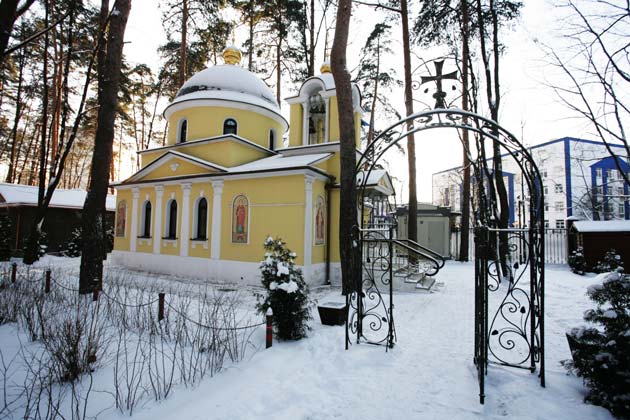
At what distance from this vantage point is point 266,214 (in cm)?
1091

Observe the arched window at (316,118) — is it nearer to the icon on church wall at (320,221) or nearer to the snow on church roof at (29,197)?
the icon on church wall at (320,221)

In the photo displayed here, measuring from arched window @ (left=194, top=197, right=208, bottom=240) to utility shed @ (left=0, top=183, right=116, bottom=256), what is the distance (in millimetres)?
10813

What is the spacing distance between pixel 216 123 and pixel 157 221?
16.3 feet

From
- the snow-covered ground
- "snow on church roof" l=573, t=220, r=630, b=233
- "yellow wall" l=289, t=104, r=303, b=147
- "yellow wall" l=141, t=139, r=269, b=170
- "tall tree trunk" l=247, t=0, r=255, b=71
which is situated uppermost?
"tall tree trunk" l=247, t=0, r=255, b=71

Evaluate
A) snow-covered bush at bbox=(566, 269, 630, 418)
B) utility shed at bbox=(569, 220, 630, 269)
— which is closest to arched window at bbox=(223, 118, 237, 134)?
snow-covered bush at bbox=(566, 269, 630, 418)

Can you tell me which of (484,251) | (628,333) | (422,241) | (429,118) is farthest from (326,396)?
(422,241)

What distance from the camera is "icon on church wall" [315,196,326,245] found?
1077 cm

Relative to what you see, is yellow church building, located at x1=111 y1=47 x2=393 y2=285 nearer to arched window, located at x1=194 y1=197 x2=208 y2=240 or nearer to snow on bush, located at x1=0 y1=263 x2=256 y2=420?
arched window, located at x1=194 y1=197 x2=208 y2=240

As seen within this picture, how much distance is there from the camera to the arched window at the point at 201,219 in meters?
12.3

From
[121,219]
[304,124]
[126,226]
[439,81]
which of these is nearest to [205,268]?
[126,226]

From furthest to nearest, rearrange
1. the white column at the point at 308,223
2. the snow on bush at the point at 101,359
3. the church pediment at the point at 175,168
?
the church pediment at the point at 175,168
the white column at the point at 308,223
the snow on bush at the point at 101,359

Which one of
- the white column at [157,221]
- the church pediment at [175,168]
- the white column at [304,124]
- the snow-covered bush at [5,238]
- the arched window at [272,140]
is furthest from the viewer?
the arched window at [272,140]

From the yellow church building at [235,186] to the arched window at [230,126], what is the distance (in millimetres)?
44

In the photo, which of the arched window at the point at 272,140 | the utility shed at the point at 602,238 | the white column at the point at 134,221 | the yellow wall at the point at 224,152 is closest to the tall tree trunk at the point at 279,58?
the arched window at the point at 272,140
